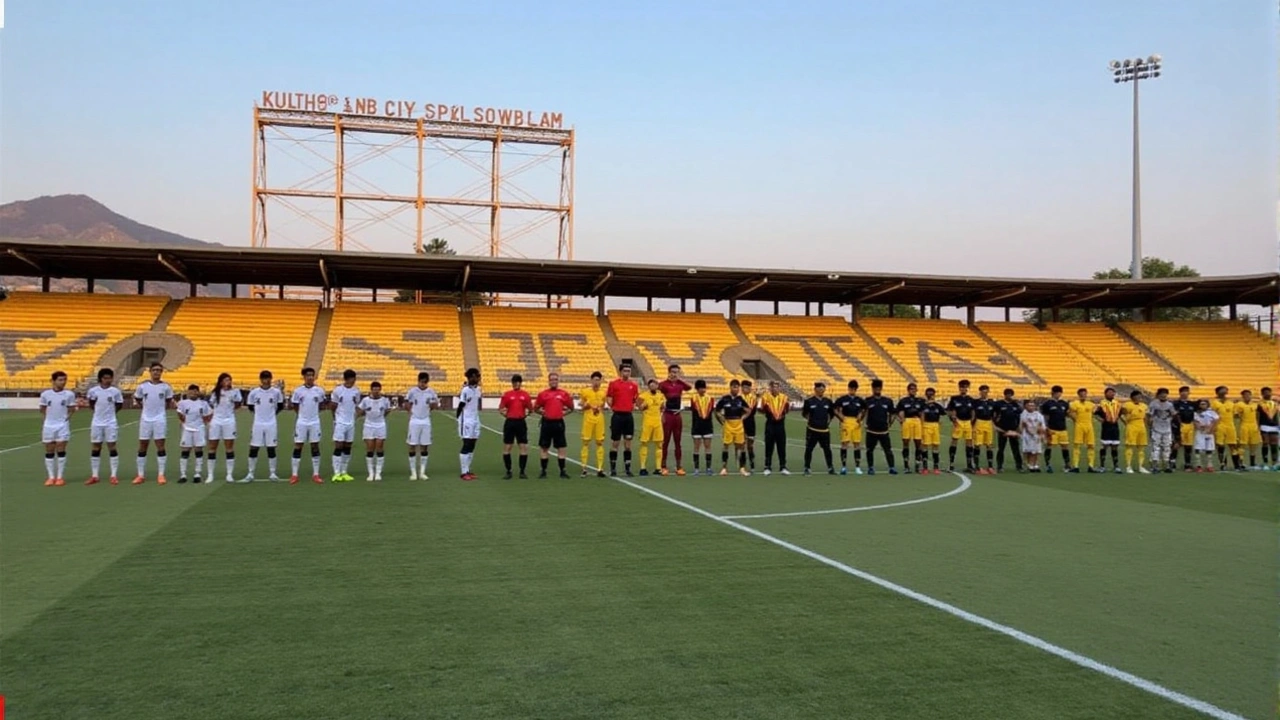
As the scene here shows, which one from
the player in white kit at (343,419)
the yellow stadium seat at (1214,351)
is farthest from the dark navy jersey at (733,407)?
the yellow stadium seat at (1214,351)

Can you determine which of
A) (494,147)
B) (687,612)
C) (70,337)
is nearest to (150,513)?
(687,612)

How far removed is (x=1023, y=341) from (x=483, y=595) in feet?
152

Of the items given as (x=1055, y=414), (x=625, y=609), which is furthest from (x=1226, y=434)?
(x=625, y=609)

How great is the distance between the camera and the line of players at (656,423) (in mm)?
13219

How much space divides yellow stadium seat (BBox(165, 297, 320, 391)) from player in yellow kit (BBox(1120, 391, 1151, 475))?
102ft

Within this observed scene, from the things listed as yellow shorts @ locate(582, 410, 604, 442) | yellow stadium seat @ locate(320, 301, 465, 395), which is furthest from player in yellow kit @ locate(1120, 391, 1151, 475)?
yellow stadium seat @ locate(320, 301, 465, 395)

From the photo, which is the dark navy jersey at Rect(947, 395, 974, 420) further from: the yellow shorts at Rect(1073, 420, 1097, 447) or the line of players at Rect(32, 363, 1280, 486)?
the yellow shorts at Rect(1073, 420, 1097, 447)

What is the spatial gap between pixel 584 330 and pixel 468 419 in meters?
28.4

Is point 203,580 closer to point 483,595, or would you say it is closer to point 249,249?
point 483,595

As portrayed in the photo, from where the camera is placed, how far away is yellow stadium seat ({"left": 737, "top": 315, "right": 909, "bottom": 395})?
4000cm

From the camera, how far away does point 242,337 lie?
37.5m

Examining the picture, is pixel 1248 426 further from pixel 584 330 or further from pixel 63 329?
pixel 63 329

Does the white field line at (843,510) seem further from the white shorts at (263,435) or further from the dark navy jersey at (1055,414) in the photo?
the white shorts at (263,435)

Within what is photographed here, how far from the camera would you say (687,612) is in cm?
588
